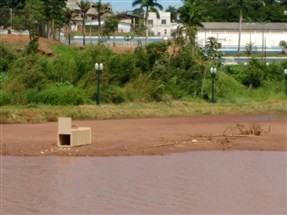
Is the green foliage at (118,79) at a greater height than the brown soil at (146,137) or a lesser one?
greater

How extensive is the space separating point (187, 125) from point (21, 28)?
25.6m

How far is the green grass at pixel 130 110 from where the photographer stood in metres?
32.7

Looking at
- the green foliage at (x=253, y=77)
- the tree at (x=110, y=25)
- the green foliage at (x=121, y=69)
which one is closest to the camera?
the green foliage at (x=121, y=69)

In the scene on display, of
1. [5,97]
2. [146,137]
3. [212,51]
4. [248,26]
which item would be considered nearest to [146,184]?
[146,137]

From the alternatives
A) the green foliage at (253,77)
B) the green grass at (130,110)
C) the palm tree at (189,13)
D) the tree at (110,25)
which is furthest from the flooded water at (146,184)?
the tree at (110,25)

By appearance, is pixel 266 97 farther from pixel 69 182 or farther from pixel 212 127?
pixel 69 182

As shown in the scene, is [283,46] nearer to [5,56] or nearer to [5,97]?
[5,56]

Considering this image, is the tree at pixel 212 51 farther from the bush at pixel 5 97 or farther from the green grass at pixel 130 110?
the bush at pixel 5 97

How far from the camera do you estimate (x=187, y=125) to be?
3133 centimetres

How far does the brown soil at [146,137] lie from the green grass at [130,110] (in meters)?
1.31

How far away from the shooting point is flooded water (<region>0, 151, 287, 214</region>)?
14008 mm

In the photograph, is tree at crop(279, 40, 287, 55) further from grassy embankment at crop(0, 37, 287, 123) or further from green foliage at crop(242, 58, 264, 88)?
grassy embankment at crop(0, 37, 287, 123)

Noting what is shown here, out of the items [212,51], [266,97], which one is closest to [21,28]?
[212,51]

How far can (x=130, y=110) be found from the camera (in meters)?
36.1
